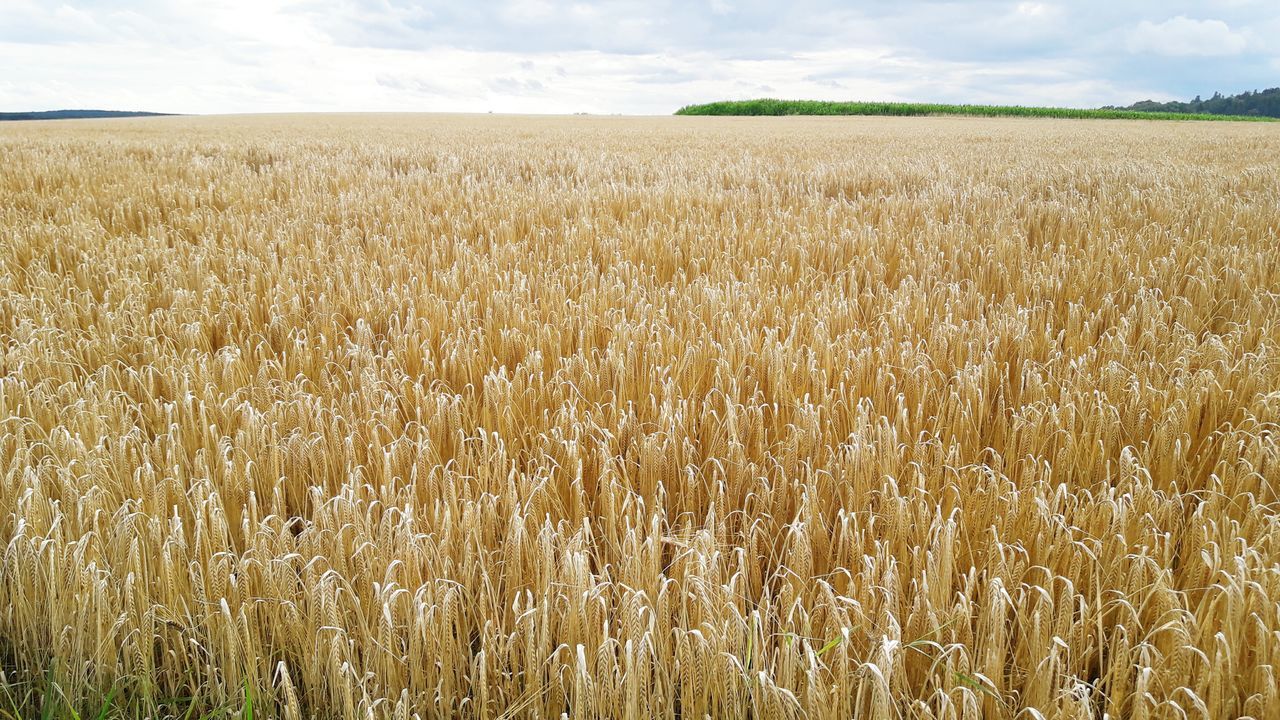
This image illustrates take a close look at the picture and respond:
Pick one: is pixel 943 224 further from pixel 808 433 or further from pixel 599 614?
pixel 599 614

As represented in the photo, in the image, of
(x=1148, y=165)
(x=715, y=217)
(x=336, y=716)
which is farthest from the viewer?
(x=1148, y=165)

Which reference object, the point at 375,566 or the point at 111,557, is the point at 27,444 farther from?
the point at 375,566

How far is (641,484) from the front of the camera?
4.61ft

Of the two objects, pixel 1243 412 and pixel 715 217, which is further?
pixel 715 217

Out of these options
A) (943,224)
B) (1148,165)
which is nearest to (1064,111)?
(1148,165)

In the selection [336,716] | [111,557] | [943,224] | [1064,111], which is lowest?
[336,716]

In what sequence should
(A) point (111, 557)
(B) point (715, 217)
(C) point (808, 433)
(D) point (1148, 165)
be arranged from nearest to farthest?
(A) point (111, 557), (C) point (808, 433), (B) point (715, 217), (D) point (1148, 165)

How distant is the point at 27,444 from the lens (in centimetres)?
162

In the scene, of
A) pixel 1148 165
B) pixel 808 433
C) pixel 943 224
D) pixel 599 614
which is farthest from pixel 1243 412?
pixel 1148 165

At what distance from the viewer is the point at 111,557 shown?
3.81 feet

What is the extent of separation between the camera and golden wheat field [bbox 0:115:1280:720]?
3.11ft

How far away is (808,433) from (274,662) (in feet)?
3.55

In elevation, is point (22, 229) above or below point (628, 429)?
above

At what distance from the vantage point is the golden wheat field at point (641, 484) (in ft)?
3.11
